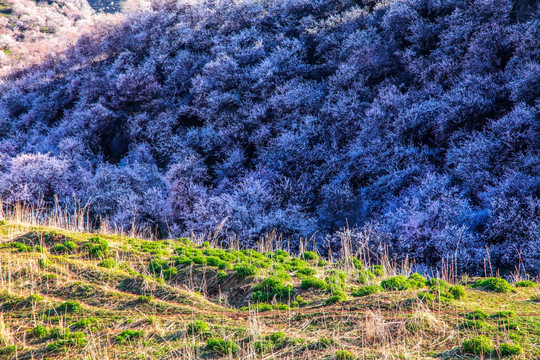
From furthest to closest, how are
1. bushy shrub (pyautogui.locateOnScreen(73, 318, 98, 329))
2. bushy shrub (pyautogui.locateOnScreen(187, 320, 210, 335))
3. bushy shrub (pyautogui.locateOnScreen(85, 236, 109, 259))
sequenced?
bushy shrub (pyautogui.locateOnScreen(85, 236, 109, 259))
bushy shrub (pyautogui.locateOnScreen(73, 318, 98, 329))
bushy shrub (pyautogui.locateOnScreen(187, 320, 210, 335))

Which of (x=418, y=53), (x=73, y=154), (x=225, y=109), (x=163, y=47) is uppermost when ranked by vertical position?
(x=163, y=47)

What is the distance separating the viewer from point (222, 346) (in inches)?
225

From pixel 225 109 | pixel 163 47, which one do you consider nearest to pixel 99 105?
pixel 163 47

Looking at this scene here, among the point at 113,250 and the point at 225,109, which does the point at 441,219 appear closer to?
the point at 113,250

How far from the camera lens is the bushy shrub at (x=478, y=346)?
504 cm

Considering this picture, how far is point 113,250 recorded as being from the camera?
9727 millimetres

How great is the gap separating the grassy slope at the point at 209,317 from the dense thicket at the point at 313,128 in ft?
27.0

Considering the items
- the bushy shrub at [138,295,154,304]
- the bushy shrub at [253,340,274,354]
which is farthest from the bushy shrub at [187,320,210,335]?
the bushy shrub at [138,295,154,304]

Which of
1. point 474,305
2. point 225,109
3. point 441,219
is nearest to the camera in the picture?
point 474,305

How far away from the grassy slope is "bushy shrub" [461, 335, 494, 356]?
0.08 meters

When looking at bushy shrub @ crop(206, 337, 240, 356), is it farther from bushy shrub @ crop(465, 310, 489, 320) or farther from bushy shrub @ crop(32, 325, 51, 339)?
bushy shrub @ crop(465, 310, 489, 320)

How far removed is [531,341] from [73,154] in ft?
106

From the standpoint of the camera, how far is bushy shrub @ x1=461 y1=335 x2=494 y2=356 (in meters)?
5.04

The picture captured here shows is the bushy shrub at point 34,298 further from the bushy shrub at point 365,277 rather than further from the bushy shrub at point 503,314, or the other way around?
the bushy shrub at point 503,314
